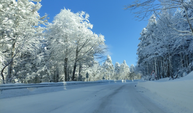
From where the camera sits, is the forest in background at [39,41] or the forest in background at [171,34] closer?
the forest in background at [171,34]

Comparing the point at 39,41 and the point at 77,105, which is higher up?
the point at 39,41

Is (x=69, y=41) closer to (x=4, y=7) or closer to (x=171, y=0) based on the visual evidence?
(x=4, y=7)

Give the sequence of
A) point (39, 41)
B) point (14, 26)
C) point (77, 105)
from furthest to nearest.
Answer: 1. point (39, 41)
2. point (14, 26)
3. point (77, 105)

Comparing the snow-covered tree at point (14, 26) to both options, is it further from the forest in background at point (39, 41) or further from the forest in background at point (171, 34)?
the forest in background at point (171, 34)

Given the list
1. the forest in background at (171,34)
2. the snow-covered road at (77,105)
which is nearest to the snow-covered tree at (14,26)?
the snow-covered road at (77,105)

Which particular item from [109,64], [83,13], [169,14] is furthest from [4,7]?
[109,64]

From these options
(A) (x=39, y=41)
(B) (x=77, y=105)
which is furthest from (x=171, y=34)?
(A) (x=39, y=41)

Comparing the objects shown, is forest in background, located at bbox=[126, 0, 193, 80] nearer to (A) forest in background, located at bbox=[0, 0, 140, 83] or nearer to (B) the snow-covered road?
(B) the snow-covered road

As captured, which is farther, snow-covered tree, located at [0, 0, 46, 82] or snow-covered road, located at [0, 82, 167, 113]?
snow-covered tree, located at [0, 0, 46, 82]

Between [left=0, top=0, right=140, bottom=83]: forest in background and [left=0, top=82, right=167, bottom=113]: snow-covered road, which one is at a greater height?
[left=0, top=0, right=140, bottom=83]: forest in background

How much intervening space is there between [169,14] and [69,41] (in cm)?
1563

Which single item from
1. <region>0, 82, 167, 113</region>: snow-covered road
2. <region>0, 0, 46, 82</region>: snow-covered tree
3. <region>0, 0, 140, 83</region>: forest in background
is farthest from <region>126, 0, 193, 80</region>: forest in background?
<region>0, 0, 46, 82</region>: snow-covered tree

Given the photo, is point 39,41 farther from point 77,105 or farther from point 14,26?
point 77,105

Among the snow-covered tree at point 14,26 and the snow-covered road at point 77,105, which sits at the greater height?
Result: the snow-covered tree at point 14,26
